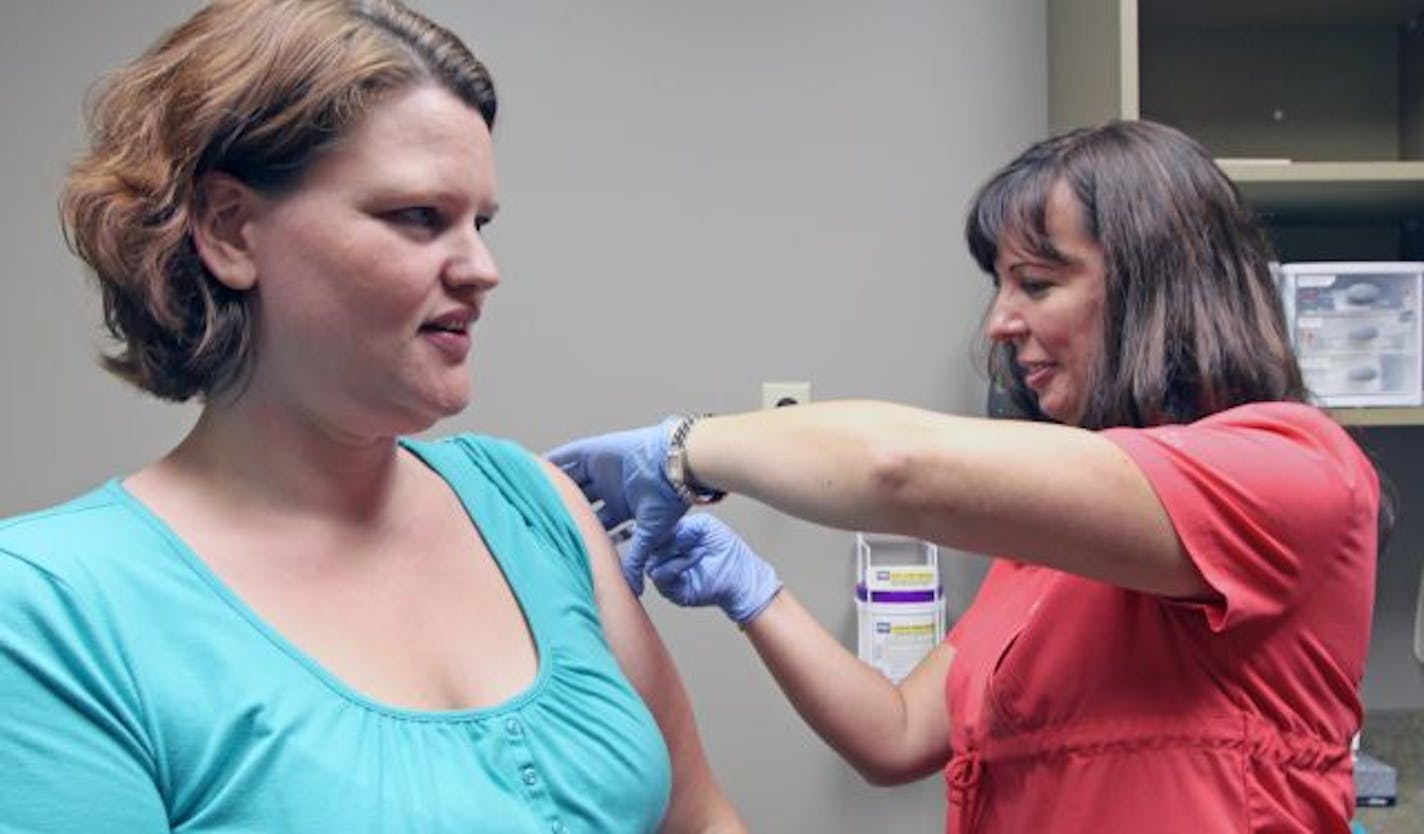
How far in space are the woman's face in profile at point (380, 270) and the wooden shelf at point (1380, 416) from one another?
4.56ft

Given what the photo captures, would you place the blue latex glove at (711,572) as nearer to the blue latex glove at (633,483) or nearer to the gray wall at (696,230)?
the blue latex glove at (633,483)

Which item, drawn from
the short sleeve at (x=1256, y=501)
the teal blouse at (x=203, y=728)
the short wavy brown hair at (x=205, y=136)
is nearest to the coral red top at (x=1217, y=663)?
the short sleeve at (x=1256, y=501)

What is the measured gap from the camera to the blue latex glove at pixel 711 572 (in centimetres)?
140

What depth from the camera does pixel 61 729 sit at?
69 centimetres

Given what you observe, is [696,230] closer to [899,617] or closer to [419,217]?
[899,617]

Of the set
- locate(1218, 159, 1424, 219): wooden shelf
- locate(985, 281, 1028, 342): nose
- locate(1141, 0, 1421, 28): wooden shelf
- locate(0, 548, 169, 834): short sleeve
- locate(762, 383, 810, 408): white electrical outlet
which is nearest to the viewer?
locate(0, 548, 169, 834): short sleeve

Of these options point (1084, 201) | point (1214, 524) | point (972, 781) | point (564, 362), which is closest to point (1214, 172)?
point (1084, 201)

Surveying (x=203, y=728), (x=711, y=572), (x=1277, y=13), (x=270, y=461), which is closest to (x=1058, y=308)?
(x=711, y=572)

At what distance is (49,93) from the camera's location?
202cm

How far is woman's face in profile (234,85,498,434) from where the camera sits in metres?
0.85

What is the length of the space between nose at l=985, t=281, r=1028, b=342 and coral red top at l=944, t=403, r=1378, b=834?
23cm

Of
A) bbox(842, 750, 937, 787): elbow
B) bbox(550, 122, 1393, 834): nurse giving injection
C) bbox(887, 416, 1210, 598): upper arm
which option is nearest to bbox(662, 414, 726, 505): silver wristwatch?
bbox(550, 122, 1393, 834): nurse giving injection

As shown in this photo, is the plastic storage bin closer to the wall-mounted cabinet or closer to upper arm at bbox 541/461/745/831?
the wall-mounted cabinet

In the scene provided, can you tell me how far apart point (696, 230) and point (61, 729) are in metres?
1.48
